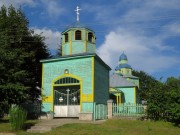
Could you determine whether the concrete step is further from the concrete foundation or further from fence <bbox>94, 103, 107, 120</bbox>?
fence <bbox>94, 103, 107, 120</bbox>

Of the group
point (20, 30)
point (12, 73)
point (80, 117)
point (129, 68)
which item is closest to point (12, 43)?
point (20, 30)

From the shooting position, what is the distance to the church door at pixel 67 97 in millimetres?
23578

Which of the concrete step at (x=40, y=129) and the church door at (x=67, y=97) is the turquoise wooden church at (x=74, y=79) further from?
the concrete step at (x=40, y=129)

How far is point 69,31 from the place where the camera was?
84.6 feet

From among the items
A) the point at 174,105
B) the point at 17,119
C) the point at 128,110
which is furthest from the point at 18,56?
the point at 174,105

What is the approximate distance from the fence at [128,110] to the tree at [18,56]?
671 centimetres

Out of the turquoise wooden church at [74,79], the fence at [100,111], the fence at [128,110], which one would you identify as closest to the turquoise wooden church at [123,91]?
the turquoise wooden church at [74,79]

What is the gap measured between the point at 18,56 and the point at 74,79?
5608mm

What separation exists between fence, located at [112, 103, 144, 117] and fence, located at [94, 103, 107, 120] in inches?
39.4

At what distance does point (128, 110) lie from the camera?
22.5m

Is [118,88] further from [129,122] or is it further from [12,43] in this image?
[129,122]

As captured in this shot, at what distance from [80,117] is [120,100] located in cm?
1538

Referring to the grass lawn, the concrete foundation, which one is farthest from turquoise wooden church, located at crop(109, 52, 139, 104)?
the grass lawn

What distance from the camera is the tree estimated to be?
22234mm
